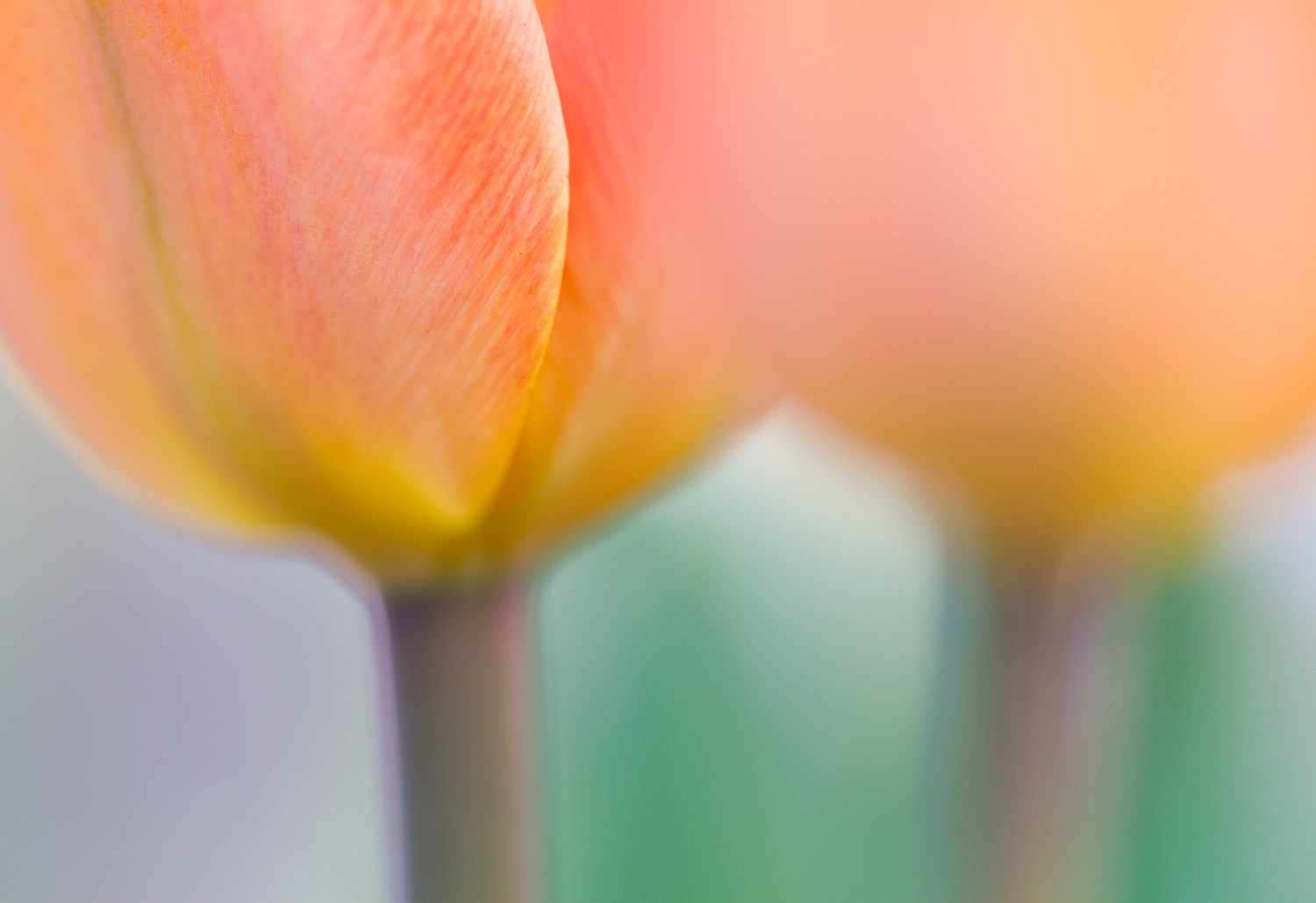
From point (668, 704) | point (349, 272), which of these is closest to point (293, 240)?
point (349, 272)

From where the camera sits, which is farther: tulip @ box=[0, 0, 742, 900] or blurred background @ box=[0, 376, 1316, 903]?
blurred background @ box=[0, 376, 1316, 903]

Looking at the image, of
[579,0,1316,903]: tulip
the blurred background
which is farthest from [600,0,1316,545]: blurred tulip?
the blurred background

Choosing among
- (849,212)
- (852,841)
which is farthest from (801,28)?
(852,841)

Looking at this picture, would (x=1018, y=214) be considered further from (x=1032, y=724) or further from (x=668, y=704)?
(x=668, y=704)

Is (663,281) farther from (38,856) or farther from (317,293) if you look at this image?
(38,856)

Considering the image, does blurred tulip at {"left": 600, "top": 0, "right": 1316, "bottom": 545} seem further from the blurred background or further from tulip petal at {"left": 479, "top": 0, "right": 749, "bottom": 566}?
the blurred background

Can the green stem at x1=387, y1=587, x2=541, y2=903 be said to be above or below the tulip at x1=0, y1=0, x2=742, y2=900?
below
